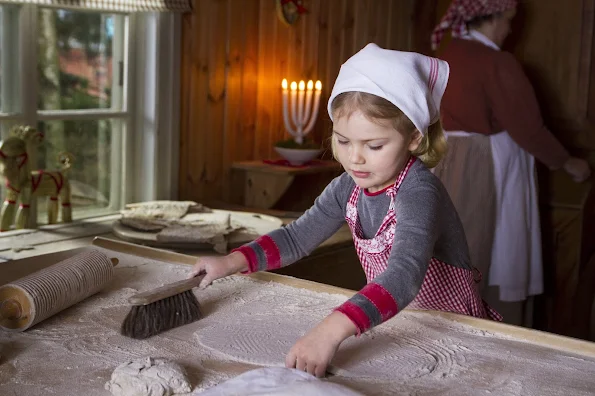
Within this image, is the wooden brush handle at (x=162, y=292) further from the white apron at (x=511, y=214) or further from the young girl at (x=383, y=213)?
the white apron at (x=511, y=214)

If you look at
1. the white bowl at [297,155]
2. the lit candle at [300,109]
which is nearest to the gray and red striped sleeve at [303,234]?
the white bowl at [297,155]

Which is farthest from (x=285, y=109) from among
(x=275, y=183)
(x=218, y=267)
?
(x=218, y=267)

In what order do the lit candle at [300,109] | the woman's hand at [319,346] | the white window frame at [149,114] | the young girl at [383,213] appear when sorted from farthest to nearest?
the lit candle at [300,109]
the white window frame at [149,114]
the young girl at [383,213]
the woman's hand at [319,346]

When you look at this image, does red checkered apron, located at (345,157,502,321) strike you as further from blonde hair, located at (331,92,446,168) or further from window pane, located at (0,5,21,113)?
window pane, located at (0,5,21,113)

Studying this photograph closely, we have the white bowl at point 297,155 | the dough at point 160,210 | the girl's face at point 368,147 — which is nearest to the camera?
the girl's face at point 368,147

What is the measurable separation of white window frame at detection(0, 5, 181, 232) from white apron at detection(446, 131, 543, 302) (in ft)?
3.36

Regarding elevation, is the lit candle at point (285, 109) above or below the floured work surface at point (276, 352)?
above

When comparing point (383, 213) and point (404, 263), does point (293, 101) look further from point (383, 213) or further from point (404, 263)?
point (404, 263)

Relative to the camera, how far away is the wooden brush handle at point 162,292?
1173mm

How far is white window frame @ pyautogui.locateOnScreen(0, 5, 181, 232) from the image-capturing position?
270cm

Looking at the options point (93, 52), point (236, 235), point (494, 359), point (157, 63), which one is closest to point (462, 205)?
point (236, 235)

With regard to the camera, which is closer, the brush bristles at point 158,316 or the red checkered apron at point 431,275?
the brush bristles at point 158,316

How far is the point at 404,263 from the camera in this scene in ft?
3.85

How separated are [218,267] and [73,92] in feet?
4.68
